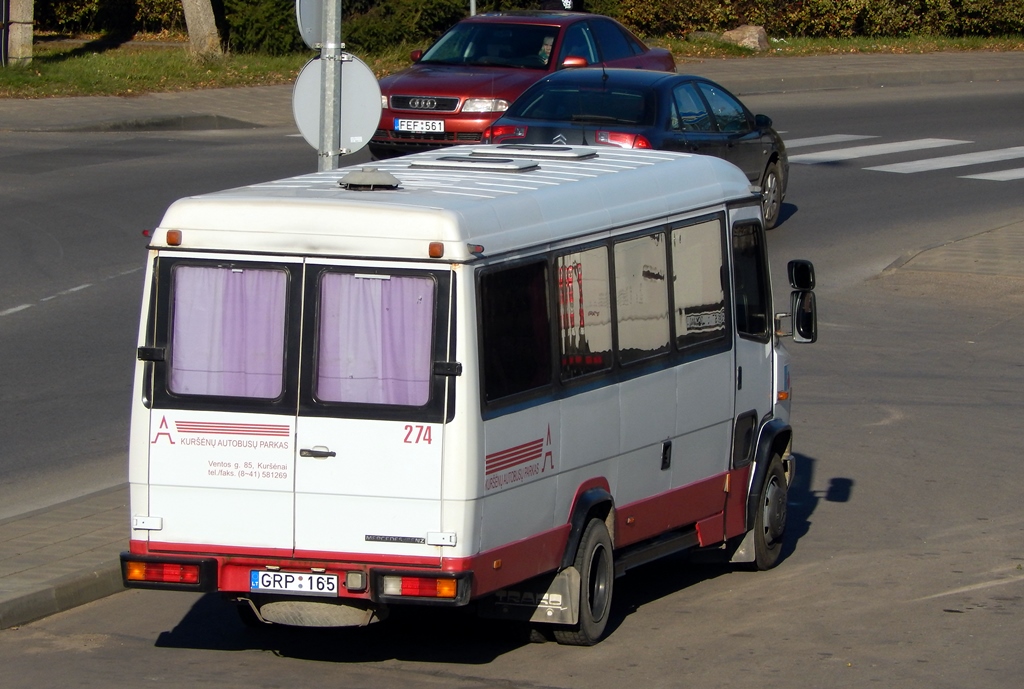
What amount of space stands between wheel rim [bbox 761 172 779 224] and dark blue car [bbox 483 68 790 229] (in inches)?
22.3

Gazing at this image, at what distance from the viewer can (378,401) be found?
651cm

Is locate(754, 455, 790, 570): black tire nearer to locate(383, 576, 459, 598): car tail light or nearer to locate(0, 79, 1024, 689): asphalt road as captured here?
locate(0, 79, 1024, 689): asphalt road

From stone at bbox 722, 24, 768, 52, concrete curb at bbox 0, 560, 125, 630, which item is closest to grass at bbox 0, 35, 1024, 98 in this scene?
stone at bbox 722, 24, 768, 52

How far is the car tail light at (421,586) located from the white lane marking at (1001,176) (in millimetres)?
16461

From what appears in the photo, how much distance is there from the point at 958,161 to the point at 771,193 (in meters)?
5.62

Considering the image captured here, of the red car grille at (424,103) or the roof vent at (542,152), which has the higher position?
the red car grille at (424,103)

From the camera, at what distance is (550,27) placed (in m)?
20.4

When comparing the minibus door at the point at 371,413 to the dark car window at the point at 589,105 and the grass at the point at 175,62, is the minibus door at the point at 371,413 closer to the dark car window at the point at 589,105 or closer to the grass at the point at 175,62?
the dark car window at the point at 589,105

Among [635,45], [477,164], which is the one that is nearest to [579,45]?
[635,45]

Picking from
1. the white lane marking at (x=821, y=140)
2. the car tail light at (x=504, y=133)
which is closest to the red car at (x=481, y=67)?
the car tail light at (x=504, y=133)

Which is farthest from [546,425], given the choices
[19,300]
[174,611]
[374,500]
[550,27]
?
[550,27]

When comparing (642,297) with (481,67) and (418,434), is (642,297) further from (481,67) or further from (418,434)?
(481,67)

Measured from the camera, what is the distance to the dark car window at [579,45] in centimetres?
2022

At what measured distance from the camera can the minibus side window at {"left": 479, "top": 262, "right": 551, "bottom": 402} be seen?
656 centimetres
